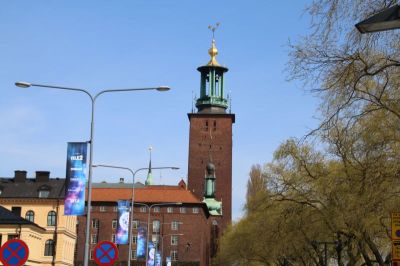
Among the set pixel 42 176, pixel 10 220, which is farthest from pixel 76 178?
pixel 42 176

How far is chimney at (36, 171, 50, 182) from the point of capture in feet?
290

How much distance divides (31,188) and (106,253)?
6942 centimetres

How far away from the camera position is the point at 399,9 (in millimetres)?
7906

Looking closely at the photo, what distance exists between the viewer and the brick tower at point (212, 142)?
137875 mm

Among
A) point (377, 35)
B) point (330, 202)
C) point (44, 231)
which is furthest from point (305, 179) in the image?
point (44, 231)

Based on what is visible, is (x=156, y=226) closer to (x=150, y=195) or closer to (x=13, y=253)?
(x=150, y=195)

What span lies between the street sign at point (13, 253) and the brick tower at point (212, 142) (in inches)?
4764

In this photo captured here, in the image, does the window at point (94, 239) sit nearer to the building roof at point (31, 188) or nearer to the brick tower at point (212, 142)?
the brick tower at point (212, 142)

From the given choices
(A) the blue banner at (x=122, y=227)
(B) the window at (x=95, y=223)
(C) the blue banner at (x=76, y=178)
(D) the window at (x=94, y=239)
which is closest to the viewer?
(C) the blue banner at (x=76, y=178)

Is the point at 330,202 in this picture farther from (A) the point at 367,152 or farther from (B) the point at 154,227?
(B) the point at 154,227

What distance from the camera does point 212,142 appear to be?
13862 centimetres

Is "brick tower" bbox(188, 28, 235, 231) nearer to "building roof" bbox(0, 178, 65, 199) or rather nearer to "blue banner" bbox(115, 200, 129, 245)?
"building roof" bbox(0, 178, 65, 199)

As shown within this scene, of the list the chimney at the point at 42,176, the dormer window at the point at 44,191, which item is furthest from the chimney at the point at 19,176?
the dormer window at the point at 44,191

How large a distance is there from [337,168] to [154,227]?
103m
